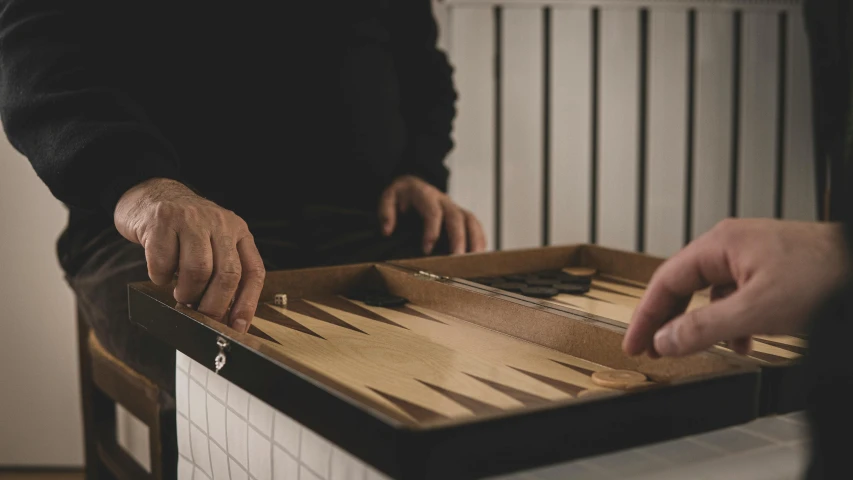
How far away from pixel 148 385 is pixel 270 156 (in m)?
0.50

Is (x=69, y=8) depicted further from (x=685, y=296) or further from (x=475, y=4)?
(x=475, y=4)

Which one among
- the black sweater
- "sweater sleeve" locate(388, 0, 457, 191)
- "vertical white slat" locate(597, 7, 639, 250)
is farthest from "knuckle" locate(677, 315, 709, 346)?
"vertical white slat" locate(597, 7, 639, 250)

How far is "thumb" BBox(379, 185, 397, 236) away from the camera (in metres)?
1.77

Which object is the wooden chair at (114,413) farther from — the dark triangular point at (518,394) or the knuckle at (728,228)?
the knuckle at (728,228)

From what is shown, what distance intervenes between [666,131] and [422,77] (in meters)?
1.16

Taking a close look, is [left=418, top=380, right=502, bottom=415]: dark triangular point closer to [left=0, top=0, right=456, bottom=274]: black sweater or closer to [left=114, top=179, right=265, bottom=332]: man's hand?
[left=114, top=179, right=265, bottom=332]: man's hand

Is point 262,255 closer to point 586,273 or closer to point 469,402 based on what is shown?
point 586,273

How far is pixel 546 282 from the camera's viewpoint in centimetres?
129

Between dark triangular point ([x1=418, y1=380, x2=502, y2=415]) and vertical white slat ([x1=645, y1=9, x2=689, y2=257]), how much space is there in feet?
7.58

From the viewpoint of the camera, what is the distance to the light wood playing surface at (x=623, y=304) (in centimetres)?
91

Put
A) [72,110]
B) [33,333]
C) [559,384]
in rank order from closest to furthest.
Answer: [559,384] → [72,110] → [33,333]

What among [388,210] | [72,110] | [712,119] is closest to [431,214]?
[388,210]

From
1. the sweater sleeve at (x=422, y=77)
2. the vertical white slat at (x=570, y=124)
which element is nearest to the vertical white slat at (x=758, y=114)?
the vertical white slat at (x=570, y=124)

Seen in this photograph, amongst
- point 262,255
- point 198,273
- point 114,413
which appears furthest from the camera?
point 114,413
